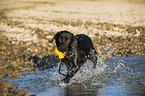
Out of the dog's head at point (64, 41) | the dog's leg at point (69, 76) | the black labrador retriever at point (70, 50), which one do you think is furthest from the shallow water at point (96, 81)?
the dog's head at point (64, 41)

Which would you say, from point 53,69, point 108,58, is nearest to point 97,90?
point 53,69

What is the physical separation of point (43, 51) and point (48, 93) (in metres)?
4.48

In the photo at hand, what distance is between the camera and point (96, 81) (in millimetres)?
6184

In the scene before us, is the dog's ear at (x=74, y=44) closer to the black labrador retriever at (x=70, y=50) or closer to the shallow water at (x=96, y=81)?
the black labrador retriever at (x=70, y=50)

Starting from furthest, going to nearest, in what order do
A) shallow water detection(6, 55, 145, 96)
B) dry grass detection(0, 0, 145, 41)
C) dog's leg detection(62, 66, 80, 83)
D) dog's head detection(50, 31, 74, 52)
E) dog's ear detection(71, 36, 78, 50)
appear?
dry grass detection(0, 0, 145, 41) → dog's ear detection(71, 36, 78, 50) → dog's head detection(50, 31, 74, 52) → dog's leg detection(62, 66, 80, 83) → shallow water detection(6, 55, 145, 96)

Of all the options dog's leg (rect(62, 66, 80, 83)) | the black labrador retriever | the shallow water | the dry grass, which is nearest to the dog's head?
the black labrador retriever

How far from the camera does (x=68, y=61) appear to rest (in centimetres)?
630

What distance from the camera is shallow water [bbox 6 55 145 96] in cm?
533

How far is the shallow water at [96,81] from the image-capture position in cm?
533

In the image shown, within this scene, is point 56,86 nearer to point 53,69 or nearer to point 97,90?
point 97,90

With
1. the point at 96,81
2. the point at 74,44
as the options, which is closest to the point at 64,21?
the point at 74,44

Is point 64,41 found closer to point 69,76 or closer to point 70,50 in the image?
point 70,50

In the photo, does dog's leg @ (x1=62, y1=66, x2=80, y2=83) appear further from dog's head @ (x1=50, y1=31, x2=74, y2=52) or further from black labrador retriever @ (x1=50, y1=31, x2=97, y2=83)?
dog's head @ (x1=50, y1=31, x2=74, y2=52)

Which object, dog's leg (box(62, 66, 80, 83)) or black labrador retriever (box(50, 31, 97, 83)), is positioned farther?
black labrador retriever (box(50, 31, 97, 83))
